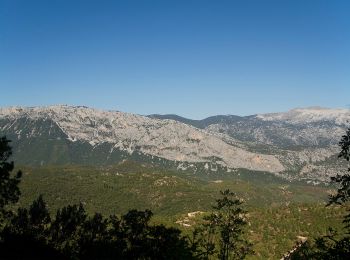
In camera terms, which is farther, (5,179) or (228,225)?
(228,225)

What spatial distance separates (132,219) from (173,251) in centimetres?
1299

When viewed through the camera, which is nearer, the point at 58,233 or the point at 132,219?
the point at 132,219

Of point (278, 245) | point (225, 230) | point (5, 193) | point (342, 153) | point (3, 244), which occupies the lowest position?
point (278, 245)

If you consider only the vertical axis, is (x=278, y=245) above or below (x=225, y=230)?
below

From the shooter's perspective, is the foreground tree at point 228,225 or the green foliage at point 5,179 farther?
the foreground tree at point 228,225

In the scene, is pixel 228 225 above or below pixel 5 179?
below

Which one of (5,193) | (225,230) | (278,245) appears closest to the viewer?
(5,193)

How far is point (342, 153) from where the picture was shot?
1291 inches

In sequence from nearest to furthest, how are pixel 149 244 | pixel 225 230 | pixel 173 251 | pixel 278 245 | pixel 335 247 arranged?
pixel 335 247, pixel 225 230, pixel 149 244, pixel 173 251, pixel 278 245

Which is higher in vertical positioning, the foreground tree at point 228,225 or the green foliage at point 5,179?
the green foliage at point 5,179

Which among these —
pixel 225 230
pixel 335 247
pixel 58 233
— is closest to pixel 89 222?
pixel 58 233

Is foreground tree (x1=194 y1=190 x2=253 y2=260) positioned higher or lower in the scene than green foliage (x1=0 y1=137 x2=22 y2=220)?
lower

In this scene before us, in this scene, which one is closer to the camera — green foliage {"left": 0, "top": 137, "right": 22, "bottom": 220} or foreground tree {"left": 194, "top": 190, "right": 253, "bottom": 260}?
green foliage {"left": 0, "top": 137, "right": 22, "bottom": 220}

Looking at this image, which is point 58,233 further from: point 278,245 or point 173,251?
point 278,245
